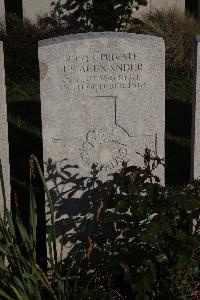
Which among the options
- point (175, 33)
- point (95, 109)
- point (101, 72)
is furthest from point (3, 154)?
point (175, 33)

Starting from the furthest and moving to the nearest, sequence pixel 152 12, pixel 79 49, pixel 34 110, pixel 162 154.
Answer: pixel 152 12 < pixel 34 110 < pixel 162 154 < pixel 79 49

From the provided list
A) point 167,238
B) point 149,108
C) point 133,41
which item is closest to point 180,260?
point 167,238

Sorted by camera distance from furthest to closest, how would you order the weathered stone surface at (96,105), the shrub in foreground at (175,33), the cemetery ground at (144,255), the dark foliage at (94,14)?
the dark foliage at (94,14) → the shrub in foreground at (175,33) → the weathered stone surface at (96,105) → the cemetery ground at (144,255)

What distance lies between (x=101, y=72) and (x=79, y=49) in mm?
208

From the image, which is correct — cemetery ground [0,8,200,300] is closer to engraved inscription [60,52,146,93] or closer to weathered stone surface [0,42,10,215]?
weathered stone surface [0,42,10,215]

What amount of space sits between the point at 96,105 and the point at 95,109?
0.03 m

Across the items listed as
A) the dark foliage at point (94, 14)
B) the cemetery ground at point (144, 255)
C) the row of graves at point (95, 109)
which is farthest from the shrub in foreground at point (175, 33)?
the row of graves at point (95, 109)

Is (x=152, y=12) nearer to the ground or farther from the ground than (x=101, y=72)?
farther from the ground

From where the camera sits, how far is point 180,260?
300cm

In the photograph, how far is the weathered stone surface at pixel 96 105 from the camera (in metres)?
3.54

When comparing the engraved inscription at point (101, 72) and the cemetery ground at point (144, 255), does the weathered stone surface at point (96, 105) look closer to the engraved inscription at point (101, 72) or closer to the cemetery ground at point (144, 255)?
the engraved inscription at point (101, 72)

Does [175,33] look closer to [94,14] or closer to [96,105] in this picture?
[94,14]

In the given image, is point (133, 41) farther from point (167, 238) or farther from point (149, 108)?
point (167, 238)

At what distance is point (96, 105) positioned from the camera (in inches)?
145
